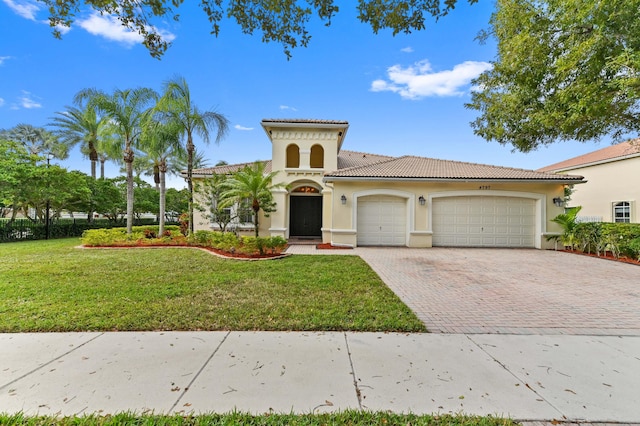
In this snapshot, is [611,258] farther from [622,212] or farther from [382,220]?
[622,212]

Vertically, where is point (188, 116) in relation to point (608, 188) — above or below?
above

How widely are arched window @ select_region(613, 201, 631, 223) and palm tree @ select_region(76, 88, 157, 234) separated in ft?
96.3

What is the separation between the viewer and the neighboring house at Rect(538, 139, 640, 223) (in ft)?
57.2

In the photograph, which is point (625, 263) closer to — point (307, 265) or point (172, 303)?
point (307, 265)

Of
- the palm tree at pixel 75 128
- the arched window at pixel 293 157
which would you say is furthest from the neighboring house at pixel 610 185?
the palm tree at pixel 75 128

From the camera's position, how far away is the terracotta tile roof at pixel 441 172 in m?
13.6

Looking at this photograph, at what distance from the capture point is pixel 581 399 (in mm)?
2744

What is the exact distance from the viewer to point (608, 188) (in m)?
19.1

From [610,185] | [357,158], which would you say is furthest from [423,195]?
[610,185]

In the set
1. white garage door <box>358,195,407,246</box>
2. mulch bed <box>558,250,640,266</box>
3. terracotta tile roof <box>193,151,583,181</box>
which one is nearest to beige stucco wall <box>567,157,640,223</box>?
terracotta tile roof <box>193,151,583,181</box>

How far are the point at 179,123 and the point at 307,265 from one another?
34.3 ft

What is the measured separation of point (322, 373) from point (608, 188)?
25.8 m

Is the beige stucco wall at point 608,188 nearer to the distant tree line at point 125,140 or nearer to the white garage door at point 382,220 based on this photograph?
the white garage door at point 382,220

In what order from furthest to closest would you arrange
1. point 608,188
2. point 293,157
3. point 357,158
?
point 357,158, point 608,188, point 293,157
